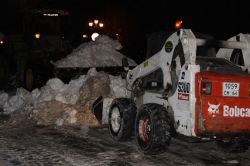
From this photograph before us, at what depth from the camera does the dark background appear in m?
35.8

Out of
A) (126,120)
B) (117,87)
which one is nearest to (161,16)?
(117,87)

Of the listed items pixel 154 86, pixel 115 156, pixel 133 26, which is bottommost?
pixel 115 156

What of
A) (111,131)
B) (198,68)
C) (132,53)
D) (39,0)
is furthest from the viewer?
(132,53)

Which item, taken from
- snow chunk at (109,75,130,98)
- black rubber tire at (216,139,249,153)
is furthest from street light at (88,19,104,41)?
black rubber tire at (216,139,249,153)

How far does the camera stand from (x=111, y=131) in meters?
8.92

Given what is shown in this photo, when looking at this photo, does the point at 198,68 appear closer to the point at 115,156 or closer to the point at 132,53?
the point at 115,156

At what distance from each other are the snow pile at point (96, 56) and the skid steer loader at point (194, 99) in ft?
19.0

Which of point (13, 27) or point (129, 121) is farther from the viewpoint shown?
point (13, 27)

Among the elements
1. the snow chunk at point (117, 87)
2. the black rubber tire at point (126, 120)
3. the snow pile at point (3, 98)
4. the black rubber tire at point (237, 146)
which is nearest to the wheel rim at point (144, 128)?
the black rubber tire at point (126, 120)

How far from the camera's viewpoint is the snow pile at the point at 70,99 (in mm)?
10648

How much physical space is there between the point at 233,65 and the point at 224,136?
5.01 ft

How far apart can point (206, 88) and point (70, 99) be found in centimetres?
509

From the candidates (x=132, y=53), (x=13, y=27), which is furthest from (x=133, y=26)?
(x=13, y=27)

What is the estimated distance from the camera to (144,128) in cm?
772
